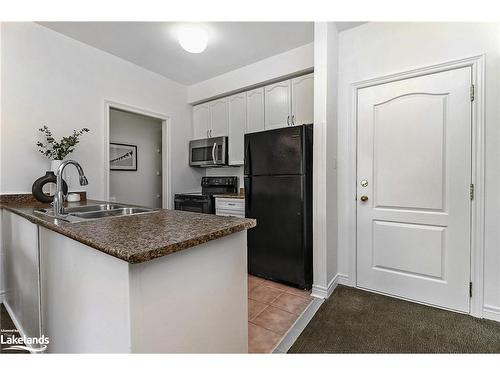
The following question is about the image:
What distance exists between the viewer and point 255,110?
3.07 meters

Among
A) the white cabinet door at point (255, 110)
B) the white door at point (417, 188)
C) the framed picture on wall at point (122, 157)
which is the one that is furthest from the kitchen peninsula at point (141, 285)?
the framed picture on wall at point (122, 157)

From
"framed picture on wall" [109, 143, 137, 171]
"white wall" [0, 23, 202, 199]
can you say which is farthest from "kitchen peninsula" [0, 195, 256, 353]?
"framed picture on wall" [109, 143, 137, 171]

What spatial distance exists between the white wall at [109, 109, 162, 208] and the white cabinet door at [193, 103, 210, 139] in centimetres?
Result: 55

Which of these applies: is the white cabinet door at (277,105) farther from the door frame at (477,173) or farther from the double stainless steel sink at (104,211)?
the double stainless steel sink at (104,211)

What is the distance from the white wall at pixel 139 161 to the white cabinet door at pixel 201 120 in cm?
55

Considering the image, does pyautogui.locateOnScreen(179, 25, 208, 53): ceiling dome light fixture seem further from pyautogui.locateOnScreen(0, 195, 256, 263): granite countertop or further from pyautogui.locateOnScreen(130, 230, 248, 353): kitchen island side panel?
pyautogui.locateOnScreen(130, 230, 248, 353): kitchen island side panel

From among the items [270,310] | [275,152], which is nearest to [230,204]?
[275,152]

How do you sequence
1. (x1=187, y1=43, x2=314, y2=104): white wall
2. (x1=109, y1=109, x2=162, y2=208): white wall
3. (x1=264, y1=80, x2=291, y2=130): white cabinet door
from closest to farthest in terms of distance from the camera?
1. (x1=187, y1=43, x2=314, y2=104): white wall
2. (x1=264, y1=80, x2=291, y2=130): white cabinet door
3. (x1=109, y1=109, x2=162, y2=208): white wall

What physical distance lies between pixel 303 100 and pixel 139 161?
2848 mm

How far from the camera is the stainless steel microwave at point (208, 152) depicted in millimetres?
3311

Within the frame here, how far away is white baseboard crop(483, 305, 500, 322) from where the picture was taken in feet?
5.46

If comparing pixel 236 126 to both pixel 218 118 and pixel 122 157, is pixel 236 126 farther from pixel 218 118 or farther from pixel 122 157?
pixel 122 157
